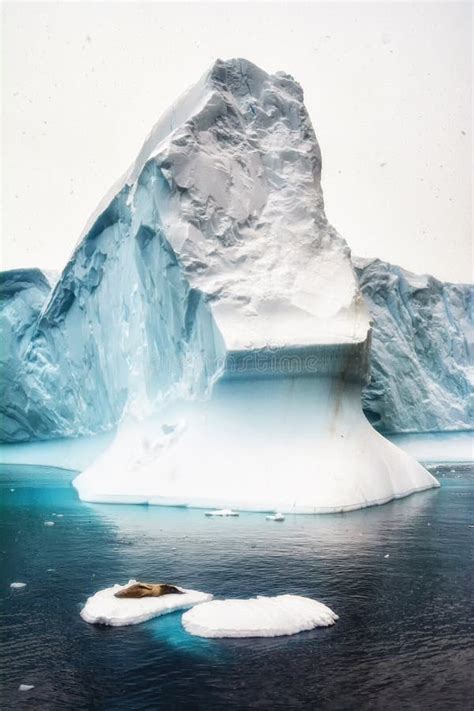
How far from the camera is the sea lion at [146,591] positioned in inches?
219

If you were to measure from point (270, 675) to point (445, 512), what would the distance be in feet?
24.0

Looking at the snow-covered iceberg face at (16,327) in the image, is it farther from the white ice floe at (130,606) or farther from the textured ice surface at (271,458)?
the white ice floe at (130,606)

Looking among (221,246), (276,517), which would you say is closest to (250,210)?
(221,246)

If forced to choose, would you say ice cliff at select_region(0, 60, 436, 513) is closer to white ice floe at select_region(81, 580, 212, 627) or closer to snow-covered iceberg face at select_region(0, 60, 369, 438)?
snow-covered iceberg face at select_region(0, 60, 369, 438)

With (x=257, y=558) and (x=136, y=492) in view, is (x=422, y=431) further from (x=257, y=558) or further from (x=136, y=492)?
(x=257, y=558)

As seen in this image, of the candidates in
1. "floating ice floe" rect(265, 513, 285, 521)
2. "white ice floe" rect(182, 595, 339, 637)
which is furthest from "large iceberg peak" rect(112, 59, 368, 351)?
"white ice floe" rect(182, 595, 339, 637)

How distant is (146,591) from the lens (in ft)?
18.3

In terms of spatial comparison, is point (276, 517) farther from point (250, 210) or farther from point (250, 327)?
point (250, 210)

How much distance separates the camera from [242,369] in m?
12.1

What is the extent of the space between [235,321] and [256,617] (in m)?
8.09

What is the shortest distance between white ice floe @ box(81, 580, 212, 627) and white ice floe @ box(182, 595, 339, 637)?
0.94ft

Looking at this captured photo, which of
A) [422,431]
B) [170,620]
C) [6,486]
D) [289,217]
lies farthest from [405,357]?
[170,620]

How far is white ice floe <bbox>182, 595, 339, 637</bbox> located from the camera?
15.8ft

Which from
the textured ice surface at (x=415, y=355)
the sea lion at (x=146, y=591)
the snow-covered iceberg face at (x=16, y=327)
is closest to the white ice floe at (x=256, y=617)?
the sea lion at (x=146, y=591)
